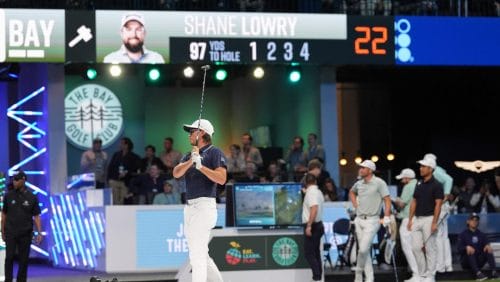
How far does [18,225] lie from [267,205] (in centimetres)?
383

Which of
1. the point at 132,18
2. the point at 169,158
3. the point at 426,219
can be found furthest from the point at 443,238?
the point at 169,158

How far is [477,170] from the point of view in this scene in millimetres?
29406

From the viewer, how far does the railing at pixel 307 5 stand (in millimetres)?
23906

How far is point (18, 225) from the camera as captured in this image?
1775cm

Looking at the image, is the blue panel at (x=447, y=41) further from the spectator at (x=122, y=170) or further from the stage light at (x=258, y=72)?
the spectator at (x=122, y=170)

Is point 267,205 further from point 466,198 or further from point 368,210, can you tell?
point 466,198

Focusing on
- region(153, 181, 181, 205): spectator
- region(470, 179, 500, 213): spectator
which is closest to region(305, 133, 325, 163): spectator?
region(153, 181, 181, 205): spectator

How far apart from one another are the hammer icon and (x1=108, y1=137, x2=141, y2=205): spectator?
302 centimetres

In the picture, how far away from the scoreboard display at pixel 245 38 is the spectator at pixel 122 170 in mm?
2699

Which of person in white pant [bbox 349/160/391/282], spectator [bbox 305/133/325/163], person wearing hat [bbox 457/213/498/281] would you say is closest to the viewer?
person in white pant [bbox 349/160/391/282]

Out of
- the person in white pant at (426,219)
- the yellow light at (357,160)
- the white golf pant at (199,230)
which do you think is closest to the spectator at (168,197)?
the person in white pant at (426,219)

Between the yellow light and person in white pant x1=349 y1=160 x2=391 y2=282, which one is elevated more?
the yellow light

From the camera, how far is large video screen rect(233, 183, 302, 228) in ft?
58.3

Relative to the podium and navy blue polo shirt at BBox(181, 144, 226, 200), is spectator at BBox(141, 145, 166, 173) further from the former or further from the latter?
navy blue polo shirt at BBox(181, 144, 226, 200)
